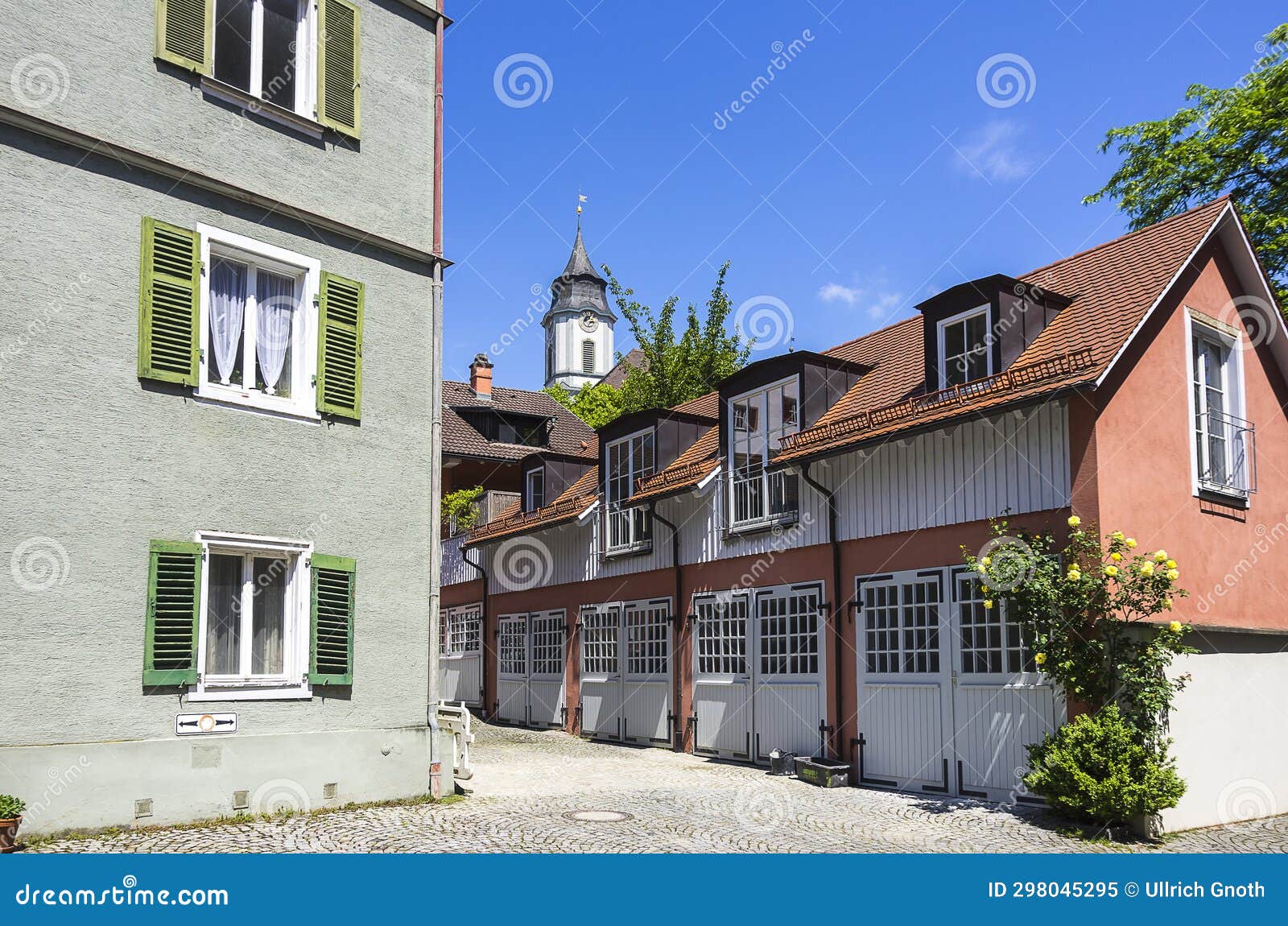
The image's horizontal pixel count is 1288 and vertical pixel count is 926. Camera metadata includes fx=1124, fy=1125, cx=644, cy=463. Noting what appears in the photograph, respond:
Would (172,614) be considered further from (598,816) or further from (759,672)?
(759,672)

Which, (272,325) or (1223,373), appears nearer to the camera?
(272,325)

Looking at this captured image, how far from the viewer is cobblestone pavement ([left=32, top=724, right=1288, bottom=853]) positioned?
9719 mm

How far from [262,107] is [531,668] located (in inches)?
587

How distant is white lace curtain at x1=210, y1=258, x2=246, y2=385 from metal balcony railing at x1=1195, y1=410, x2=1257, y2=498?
434 inches

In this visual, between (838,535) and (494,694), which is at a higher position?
(838,535)

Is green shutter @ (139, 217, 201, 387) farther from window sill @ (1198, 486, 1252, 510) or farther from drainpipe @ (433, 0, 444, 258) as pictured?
window sill @ (1198, 486, 1252, 510)

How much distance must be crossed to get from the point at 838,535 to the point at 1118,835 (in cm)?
564

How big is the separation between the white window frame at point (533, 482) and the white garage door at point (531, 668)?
248 cm

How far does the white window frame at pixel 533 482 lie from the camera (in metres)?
25.0

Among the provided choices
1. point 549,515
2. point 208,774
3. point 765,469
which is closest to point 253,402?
point 208,774

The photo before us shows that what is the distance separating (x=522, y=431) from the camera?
1406 inches

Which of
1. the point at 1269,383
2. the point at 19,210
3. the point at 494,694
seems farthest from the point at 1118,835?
the point at 494,694

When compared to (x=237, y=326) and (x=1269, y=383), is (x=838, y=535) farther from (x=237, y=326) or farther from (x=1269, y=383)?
(x=237, y=326)

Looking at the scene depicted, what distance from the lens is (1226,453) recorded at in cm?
1418
